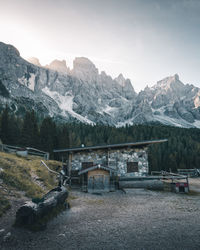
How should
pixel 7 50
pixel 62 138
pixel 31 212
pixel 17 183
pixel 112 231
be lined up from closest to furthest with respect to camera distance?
pixel 31 212, pixel 112 231, pixel 17 183, pixel 62 138, pixel 7 50

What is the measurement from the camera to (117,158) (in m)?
23.3

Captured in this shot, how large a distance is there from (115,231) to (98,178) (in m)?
12.4

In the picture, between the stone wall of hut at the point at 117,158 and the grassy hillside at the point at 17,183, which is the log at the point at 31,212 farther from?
the stone wall of hut at the point at 117,158

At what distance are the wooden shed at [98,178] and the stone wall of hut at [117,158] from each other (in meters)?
2.96

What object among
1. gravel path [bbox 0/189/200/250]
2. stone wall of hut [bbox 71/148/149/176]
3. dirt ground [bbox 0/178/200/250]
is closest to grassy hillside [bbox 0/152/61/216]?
dirt ground [bbox 0/178/200/250]

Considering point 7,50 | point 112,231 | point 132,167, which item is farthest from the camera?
point 7,50

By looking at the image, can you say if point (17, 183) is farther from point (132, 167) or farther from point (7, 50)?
point (7, 50)

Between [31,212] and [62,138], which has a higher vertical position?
[62,138]

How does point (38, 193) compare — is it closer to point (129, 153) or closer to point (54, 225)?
point (54, 225)

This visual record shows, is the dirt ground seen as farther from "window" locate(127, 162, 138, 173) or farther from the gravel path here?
"window" locate(127, 162, 138, 173)

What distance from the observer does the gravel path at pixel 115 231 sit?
6281 millimetres

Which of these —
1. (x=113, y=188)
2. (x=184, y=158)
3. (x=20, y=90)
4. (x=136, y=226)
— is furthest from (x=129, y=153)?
(x=20, y=90)

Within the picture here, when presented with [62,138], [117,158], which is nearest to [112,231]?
[117,158]

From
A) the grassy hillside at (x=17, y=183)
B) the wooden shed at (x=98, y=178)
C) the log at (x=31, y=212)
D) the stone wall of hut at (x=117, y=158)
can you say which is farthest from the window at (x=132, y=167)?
the log at (x=31, y=212)
